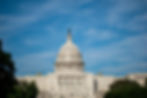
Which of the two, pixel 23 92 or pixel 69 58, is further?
pixel 69 58

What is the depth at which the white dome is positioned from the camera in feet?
308

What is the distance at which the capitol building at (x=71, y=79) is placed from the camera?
88.3 meters

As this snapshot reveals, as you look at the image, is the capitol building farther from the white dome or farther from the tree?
the tree

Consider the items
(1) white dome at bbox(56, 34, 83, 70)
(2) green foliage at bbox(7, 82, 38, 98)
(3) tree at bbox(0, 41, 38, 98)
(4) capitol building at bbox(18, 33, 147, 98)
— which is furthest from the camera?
(1) white dome at bbox(56, 34, 83, 70)

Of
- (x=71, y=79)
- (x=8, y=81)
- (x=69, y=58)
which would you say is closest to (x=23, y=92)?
(x=8, y=81)

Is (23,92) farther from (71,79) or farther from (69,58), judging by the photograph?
(69,58)

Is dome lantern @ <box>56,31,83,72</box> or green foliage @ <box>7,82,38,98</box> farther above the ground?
dome lantern @ <box>56,31,83,72</box>

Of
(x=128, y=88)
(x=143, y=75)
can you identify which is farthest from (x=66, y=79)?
(x=128, y=88)

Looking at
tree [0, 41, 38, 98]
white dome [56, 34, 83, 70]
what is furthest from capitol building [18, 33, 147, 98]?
tree [0, 41, 38, 98]

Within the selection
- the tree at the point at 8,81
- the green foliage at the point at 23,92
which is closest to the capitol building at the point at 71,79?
the green foliage at the point at 23,92

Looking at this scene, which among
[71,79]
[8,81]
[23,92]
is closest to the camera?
[8,81]

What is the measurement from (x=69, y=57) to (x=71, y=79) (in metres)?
4.79

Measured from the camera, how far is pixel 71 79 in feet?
300

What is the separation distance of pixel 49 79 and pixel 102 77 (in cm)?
1100
